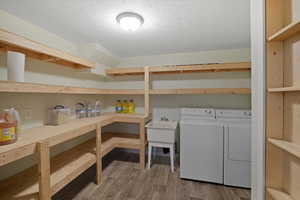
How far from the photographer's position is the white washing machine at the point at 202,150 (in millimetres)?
1774

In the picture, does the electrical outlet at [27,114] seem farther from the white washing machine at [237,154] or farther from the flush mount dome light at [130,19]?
the white washing machine at [237,154]

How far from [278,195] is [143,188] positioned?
4.52ft

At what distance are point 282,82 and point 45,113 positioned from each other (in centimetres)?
234

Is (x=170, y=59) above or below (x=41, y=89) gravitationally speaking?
above

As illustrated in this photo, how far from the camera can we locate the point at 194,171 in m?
1.86

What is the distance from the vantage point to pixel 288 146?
2.48 ft

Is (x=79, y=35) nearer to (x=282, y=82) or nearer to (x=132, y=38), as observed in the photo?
(x=132, y=38)

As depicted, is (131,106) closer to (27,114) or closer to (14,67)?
(27,114)

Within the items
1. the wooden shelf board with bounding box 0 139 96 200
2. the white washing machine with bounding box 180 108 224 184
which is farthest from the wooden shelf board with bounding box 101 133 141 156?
the white washing machine with bounding box 180 108 224 184

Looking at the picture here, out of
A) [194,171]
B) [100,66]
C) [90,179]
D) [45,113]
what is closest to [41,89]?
[45,113]

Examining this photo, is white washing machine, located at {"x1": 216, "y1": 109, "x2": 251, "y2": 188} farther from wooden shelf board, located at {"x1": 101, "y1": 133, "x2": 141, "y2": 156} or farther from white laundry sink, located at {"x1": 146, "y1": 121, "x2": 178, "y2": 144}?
wooden shelf board, located at {"x1": 101, "y1": 133, "x2": 141, "y2": 156}

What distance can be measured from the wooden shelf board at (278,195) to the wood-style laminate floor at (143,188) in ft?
2.99

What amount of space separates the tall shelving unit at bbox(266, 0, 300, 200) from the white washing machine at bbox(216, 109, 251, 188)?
867mm

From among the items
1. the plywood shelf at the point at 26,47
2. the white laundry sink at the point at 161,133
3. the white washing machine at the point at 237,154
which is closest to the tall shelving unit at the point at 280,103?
the white washing machine at the point at 237,154
